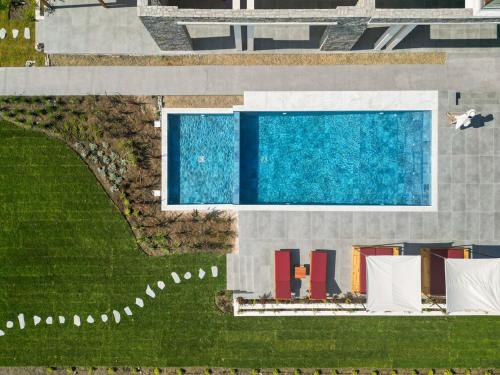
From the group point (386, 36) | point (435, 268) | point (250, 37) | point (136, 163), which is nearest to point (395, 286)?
point (435, 268)

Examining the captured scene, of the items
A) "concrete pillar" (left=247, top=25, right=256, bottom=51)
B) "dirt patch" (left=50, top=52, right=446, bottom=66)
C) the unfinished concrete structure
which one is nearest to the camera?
the unfinished concrete structure

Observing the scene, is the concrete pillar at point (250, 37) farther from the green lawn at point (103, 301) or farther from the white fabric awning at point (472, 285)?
the white fabric awning at point (472, 285)

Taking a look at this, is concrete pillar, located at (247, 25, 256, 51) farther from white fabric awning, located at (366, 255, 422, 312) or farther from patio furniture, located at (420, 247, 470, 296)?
patio furniture, located at (420, 247, 470, 296)

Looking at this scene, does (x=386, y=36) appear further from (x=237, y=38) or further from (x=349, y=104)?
(x=237, y=38)

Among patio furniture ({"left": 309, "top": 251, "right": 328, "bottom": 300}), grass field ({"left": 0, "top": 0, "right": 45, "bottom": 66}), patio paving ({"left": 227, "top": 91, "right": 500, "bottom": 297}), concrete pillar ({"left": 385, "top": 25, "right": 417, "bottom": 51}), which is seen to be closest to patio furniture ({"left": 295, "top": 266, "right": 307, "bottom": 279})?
patio furniture ({"left": 309, "top": 251, "right": 328, "bottom": 300})

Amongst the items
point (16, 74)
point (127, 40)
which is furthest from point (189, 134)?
point (16, 74)
